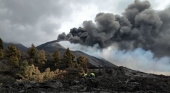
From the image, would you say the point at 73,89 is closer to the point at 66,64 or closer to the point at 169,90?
the point at 169,90

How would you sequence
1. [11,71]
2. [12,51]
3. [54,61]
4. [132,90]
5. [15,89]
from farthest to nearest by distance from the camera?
[54,61] < [12,51] < [11,71] < [132,90] < [15,89]

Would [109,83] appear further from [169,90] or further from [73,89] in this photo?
[169,90]

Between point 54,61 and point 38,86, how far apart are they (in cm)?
9452

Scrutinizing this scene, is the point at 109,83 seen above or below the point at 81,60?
below

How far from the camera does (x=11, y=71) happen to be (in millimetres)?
117000

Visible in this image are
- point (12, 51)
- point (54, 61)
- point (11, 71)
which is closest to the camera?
point (11, 71)

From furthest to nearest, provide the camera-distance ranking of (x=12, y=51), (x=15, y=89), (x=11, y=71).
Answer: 1. (x=12, y=51)
2. (x=11, y=71)
3. (x=15, y=89)

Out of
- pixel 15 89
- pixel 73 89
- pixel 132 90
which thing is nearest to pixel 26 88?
pixel 15 89

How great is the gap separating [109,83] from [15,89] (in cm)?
1783

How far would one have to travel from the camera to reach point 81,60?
13938 cm

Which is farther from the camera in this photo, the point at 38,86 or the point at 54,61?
A: the point at 54,61

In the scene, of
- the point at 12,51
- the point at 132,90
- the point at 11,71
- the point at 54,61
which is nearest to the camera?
the point at 132,90

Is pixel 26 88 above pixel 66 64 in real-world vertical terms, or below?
below

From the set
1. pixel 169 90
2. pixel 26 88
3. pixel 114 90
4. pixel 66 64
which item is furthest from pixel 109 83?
pixel 66 64
